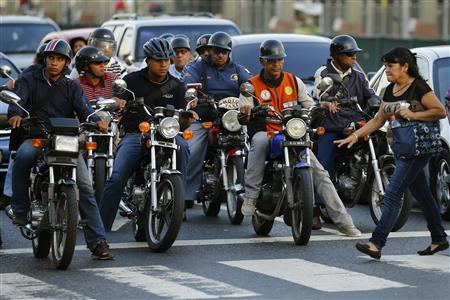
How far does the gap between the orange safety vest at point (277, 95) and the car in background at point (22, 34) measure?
1538 cm

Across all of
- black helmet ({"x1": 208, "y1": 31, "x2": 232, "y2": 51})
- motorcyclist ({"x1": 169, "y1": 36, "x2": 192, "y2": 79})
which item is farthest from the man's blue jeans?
motorcyclist ({"x1": 169, "y1": 36, "x2": 192, "y2": 79})

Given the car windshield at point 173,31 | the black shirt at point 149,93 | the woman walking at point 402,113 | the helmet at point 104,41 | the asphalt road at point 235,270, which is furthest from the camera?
the car windshield at point 173,31

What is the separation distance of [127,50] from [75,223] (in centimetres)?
1238

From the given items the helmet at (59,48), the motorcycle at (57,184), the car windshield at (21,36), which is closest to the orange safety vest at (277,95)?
the motorcycle at (57,184)

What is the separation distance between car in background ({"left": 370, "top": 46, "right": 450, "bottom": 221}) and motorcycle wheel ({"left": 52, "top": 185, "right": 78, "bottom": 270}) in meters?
4.64

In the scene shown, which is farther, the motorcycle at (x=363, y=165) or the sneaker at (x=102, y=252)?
the motorcycle at (x=363, y=165)

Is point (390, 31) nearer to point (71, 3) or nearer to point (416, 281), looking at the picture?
point (71, 3)

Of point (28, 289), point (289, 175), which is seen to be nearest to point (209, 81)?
point (289, 175)

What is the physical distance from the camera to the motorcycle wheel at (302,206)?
44.4ft

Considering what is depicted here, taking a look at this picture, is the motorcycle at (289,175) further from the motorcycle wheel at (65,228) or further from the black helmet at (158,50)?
the motorcycle wheel at (65,228)

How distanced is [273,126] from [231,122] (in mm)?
854

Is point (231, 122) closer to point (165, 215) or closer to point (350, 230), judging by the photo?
point (350, 230)

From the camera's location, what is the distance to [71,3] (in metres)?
55.8

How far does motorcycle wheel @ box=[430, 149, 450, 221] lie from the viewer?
51.3ft
